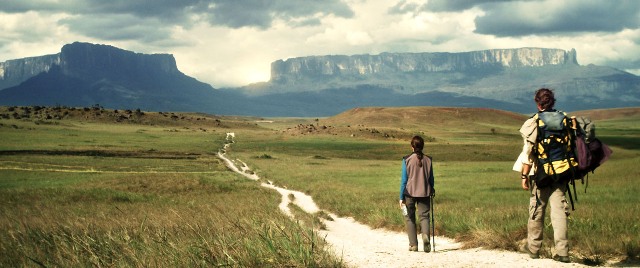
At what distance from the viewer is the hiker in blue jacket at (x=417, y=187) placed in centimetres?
1220

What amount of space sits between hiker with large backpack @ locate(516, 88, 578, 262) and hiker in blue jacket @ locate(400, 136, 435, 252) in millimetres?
2417

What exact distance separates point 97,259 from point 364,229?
9647 mm

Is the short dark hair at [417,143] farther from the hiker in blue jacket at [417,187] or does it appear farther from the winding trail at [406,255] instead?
the winding trail at [406,255]

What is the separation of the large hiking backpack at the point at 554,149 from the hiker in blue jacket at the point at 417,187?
8.96 feet

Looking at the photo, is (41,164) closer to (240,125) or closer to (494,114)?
(240,125)

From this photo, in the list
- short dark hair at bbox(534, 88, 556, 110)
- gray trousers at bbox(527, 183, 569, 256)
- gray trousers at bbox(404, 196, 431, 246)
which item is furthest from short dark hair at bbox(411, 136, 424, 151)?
short dark hair at bbox(534, 88, 556, 110)

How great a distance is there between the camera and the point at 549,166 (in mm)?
9898

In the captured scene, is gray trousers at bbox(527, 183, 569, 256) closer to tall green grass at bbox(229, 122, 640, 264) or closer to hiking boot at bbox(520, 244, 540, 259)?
hiking boot at bbox(520, 244, 540, 259)

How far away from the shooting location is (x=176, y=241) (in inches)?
435

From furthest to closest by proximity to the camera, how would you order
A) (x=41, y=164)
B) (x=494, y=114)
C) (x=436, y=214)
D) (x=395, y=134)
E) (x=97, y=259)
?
(x=494, y=114), (x=395, y=134), (x=41, y=164), (x=436, y=214), (x=97, y=259)

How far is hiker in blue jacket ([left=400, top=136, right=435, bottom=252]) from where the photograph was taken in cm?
1220

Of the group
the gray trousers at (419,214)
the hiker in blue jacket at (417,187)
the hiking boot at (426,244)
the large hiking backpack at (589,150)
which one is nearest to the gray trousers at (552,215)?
the large hiking backpack at (589,150)

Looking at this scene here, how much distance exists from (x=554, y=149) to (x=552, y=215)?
4.06ft

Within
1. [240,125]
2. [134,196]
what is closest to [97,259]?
[134,196]
